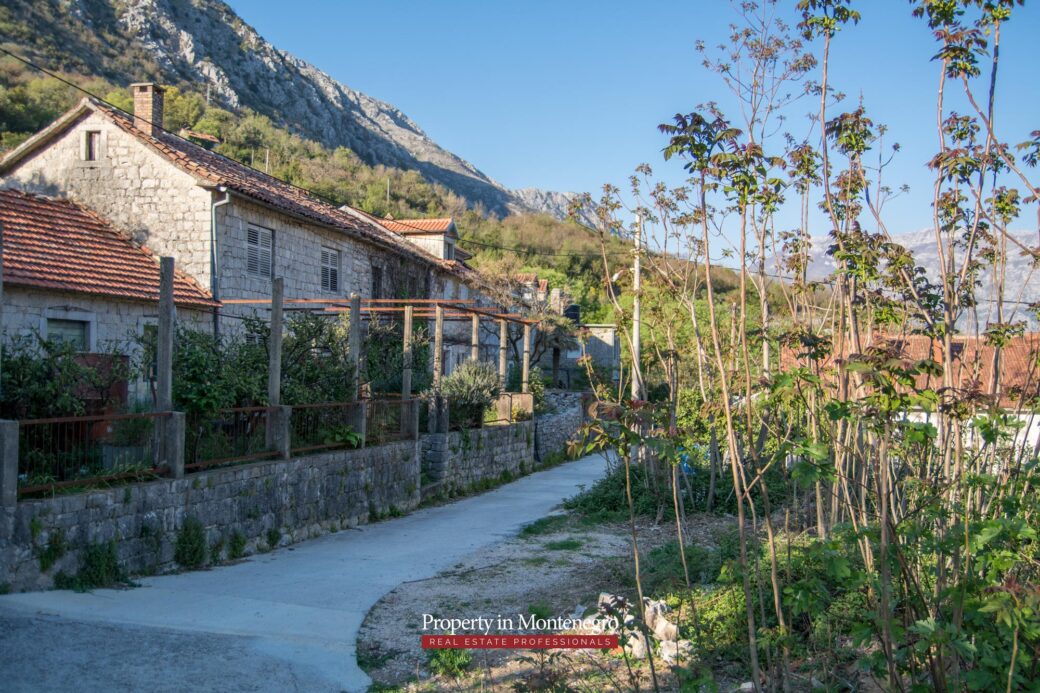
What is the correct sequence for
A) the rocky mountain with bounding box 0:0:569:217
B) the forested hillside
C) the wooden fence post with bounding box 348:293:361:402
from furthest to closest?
the rocky mountain with bounding box 0:0:569:217 → the forested hillside → the wooden fence post with bounding box 348:293:361:402

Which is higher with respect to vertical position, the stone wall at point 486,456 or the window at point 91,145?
the window at point 91,145

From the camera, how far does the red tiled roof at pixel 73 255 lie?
1398 centimetres

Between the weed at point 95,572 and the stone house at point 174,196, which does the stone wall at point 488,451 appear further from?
the weed at point 95,572

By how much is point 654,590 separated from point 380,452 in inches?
279

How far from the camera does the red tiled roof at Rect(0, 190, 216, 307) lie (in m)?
14.0

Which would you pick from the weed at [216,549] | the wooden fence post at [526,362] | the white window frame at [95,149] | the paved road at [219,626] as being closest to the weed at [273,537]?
the paved road at [219,626]

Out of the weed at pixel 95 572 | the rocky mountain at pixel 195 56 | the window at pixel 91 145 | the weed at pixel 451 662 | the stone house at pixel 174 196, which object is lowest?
the weed at pixel 451 662

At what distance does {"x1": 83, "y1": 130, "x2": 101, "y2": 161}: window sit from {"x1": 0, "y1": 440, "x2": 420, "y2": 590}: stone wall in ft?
30.9

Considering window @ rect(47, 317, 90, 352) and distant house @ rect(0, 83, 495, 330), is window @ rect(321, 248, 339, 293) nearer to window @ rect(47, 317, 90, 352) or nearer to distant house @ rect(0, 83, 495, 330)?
distant house @ rect(0, 83, 495, 330)

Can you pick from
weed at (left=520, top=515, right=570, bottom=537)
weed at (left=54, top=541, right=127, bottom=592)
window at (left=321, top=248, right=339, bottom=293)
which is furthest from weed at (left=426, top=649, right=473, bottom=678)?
window at (left=321, top=248, right=339, bottom=293)

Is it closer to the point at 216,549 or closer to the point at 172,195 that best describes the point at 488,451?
the point at 172,195

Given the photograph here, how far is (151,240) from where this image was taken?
680 inches

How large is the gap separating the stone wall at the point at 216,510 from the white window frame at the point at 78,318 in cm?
512

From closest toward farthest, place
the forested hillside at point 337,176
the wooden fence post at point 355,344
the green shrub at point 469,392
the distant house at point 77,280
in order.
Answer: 1. the wooden fence post at point 355,344
2. the distant house at point 77,280
3. the green shrub at point 469,392
4. the forested hillside at point 337,176
